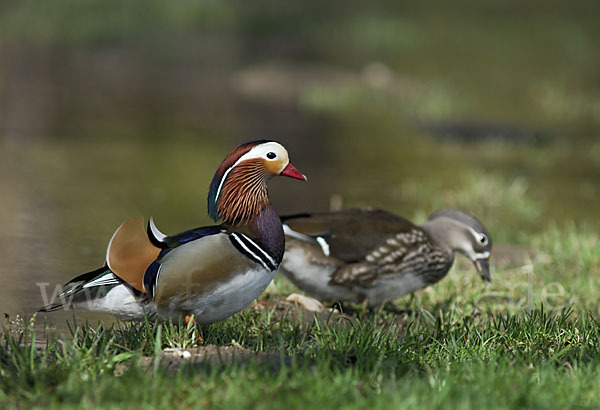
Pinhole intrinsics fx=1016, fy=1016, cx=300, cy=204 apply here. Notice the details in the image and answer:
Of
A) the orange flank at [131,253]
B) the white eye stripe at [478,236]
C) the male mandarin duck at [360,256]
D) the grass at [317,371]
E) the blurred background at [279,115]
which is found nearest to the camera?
the grass at [317,371]

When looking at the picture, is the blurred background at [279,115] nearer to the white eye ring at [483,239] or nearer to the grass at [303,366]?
the grass at [303,366]

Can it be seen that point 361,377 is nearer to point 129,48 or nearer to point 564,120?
point 564,120

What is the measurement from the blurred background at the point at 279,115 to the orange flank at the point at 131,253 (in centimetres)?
146

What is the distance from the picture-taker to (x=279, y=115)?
14086mm

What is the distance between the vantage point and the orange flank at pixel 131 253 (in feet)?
14.3

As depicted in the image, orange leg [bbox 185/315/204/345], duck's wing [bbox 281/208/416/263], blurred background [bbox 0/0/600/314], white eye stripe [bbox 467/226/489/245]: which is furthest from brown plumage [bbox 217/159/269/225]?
white eye stripe [bbox 467/226/489/245]

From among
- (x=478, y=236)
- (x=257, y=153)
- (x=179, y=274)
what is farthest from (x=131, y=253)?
(x=478, y=236)

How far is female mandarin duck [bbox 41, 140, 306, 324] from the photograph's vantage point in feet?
14.4

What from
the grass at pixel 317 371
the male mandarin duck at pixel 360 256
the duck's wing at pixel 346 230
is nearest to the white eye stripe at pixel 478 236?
the male mandarin duck at pixel 360 256

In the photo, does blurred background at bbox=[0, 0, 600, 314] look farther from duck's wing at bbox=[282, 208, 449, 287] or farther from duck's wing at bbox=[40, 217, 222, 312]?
duck's wing at bbox=[282, 208, 449, 287]

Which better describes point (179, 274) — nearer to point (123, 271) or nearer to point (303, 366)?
point (123, 271)

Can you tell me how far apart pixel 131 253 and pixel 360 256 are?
5.78 ft

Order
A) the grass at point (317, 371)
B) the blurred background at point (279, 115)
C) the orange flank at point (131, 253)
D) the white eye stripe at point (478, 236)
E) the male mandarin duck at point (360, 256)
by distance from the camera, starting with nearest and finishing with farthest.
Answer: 1. the grass at point (317, 371)
2. the orange flank at point (131, 253)
3. the male mandarin duck at point (360, 256)
4. the white eye stripe at point (478, 236)
5. the blurred background at point (279, 115)

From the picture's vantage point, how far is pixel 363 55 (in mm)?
20312
